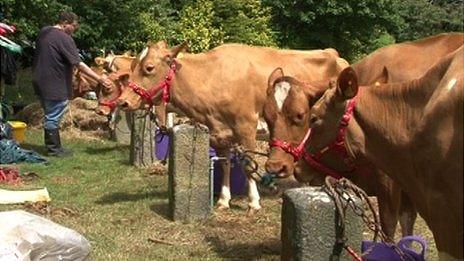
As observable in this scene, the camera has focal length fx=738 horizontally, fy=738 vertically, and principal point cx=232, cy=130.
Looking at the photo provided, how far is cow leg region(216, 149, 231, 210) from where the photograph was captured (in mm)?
8391

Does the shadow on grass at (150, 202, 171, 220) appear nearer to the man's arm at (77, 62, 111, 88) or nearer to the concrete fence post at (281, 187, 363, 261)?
the man's arm at (77, 62, 111, 88)

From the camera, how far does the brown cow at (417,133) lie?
336 cm

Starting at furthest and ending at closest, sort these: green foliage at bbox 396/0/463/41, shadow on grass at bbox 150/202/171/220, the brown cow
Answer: green foliage at bbox 396/0/463/41 → shadow on grass at bbox 150/202/171/220 → the brown cow

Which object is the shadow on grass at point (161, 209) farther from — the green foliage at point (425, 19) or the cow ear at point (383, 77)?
the green foliage at point (425, 19)

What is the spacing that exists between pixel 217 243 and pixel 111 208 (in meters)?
1.78

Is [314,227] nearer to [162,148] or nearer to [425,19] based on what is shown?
[162,148]

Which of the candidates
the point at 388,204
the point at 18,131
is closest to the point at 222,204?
the point at 388,204

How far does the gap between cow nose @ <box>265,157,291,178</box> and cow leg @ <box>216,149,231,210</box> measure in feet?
8.86

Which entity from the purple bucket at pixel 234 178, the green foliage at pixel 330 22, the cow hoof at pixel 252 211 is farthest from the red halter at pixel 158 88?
the green foliage at pixel 330 22

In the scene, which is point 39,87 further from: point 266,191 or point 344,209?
point 344,209

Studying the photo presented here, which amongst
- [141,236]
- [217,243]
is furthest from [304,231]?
[141,236]

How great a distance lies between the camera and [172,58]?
834 cm

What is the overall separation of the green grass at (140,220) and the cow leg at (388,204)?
920 millimetres

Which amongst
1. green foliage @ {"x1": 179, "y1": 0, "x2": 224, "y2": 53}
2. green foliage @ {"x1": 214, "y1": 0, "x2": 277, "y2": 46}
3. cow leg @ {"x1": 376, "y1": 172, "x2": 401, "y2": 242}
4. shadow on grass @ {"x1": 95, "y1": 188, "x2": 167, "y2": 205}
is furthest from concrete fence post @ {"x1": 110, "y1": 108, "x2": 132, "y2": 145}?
cow leg @ {"x1": 376, "y1": 172, "x2": 401, "y2": 242}
